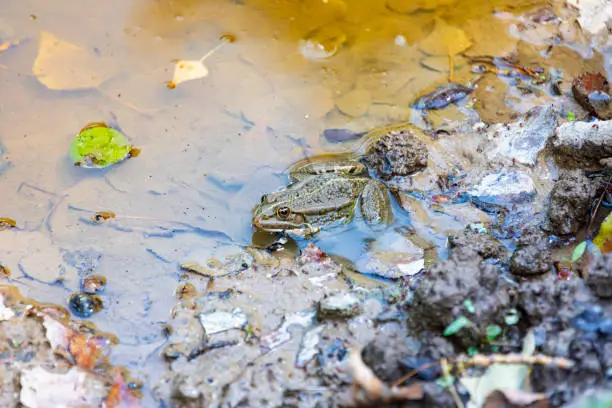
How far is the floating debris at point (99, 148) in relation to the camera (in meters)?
4.84

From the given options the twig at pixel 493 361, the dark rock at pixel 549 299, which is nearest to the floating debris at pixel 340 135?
the dark rock at pixel 549 299

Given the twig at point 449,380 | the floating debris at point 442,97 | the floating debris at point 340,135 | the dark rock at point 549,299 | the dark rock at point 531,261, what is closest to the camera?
the twig at point 449,380

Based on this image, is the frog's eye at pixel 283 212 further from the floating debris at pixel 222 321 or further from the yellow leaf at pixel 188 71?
the yellow leaf at pixel 188 71

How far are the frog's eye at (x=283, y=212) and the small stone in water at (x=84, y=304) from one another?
4.92ft

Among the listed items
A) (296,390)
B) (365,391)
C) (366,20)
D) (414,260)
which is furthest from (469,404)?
(366,20)

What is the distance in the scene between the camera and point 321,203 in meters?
4.61

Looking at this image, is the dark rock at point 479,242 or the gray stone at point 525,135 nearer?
the dark rock at point 479,242

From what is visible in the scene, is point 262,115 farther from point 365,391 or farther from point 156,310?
point 365,391

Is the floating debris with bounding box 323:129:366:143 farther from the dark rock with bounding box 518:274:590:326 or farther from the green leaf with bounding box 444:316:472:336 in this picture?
the green leaf with bounding box 444:316:472:336

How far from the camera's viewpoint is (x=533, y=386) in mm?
2684

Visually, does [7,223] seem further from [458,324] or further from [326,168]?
[458,324]

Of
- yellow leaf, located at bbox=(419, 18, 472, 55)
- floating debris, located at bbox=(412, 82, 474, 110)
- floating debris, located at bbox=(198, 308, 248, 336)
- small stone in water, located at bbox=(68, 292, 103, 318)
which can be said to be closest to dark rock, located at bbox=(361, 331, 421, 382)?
floating debris, located at bbox=(198, 308, 248, 336)

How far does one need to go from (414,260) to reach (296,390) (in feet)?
4.66

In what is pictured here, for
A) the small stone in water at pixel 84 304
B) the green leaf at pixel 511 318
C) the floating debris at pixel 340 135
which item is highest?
the green leaf at pixel 511 318
